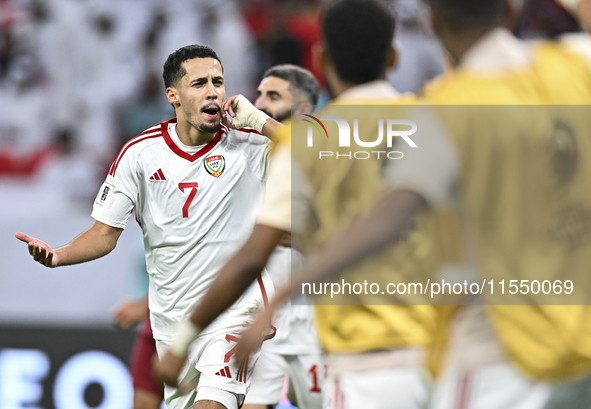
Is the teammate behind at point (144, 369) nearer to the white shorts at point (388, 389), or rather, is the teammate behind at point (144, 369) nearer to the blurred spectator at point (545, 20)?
the white shorts at point (388, 389)

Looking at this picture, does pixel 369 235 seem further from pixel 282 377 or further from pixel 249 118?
pixel 282 377

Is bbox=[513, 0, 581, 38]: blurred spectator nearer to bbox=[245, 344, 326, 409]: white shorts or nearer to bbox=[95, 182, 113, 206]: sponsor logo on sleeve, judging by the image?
bbox=[95, 182, 113, 206]: sponsor logo on sleeve

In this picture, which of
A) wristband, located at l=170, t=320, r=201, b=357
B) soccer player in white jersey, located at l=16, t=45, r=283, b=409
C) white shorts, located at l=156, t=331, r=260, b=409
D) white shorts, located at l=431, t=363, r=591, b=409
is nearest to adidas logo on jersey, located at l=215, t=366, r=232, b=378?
white shorts, located at l=156, t=331, r=260, b=409

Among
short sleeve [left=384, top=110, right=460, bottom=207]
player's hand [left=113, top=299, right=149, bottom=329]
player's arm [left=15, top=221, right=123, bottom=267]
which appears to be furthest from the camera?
player's hand [left=113, top=299, right=149, bottom=329]

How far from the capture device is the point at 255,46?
34.6 feet

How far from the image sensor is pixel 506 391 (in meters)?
2.19

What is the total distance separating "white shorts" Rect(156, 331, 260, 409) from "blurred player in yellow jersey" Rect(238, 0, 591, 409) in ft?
9.03

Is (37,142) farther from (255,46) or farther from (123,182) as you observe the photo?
(123,182)

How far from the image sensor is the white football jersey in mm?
5133

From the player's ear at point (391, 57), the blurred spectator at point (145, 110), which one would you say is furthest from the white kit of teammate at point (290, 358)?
the blurred spectator at point (145, 110)

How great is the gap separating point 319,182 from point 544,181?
2.79 feet

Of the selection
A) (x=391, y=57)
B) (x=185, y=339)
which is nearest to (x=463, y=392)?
(x=185, y=339)

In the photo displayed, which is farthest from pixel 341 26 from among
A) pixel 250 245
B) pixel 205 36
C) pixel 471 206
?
pixel 205 36

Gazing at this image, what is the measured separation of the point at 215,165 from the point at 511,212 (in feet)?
10.8
